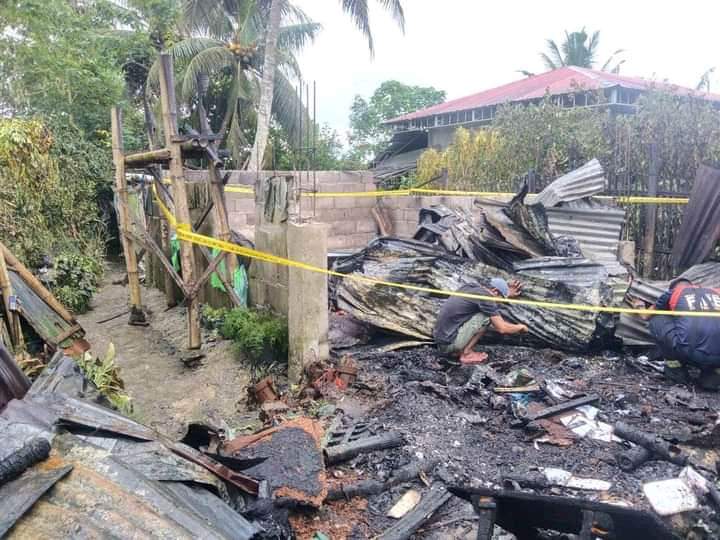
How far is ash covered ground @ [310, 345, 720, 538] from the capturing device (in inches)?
132

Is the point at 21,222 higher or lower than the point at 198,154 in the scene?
lower

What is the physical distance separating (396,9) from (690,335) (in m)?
12.0

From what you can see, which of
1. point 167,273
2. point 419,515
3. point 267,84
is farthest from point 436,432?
point 267,84

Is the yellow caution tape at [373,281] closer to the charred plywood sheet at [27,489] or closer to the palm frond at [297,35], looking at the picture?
the charred plywood sheet at [27,489]

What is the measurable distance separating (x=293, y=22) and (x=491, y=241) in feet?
44.9

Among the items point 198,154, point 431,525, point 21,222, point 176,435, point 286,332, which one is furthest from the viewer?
point 21,222

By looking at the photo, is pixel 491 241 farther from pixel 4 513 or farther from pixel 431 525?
pixel 4 513

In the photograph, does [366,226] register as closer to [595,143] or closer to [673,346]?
[595,143]

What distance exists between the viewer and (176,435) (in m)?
4.69

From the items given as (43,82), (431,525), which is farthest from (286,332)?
(43,82)

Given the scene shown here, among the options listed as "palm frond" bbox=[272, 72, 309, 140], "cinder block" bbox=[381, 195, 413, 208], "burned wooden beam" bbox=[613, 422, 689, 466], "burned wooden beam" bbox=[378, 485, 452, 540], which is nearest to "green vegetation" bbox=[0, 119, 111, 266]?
"cinder block" bbox=[381, 195, 413, 208]

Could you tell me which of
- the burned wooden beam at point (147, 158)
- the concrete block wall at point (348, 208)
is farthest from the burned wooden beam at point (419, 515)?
the concrete block wall at point (348, 208)

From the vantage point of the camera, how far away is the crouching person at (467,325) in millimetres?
5301

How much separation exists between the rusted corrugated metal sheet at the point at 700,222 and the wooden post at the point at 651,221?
406mm
